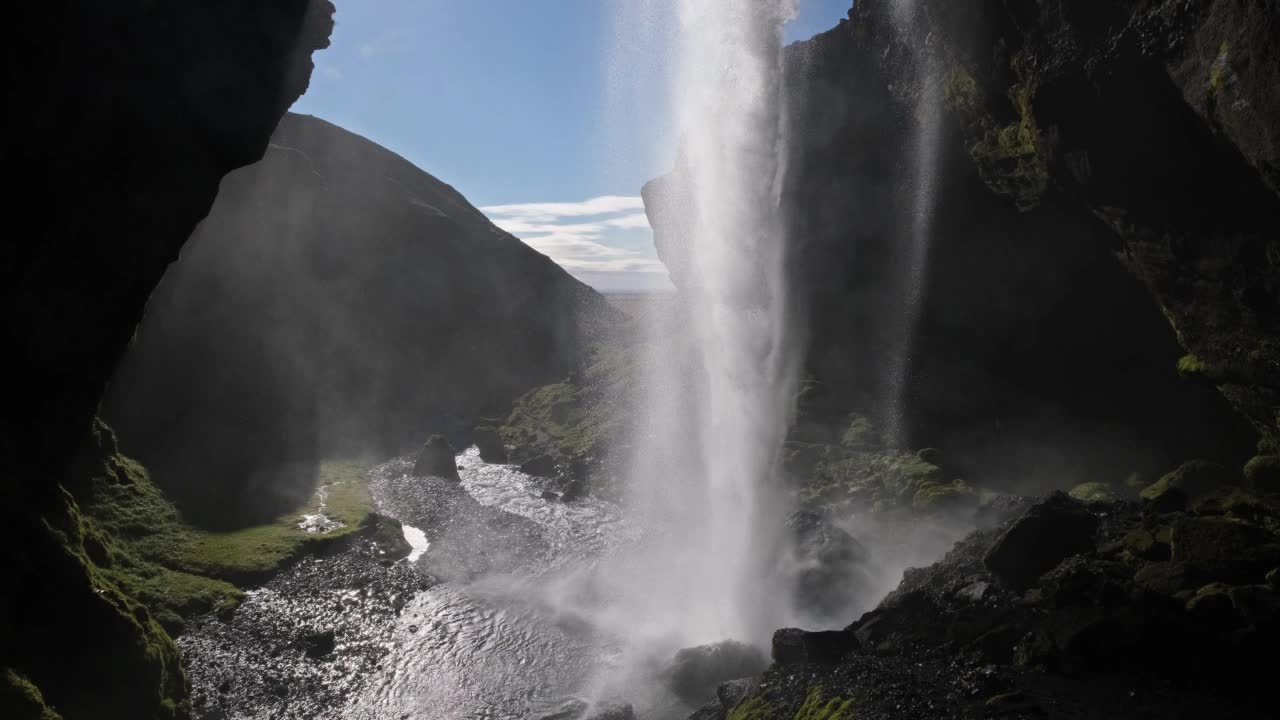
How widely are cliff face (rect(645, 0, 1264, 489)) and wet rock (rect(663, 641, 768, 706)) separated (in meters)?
17.8

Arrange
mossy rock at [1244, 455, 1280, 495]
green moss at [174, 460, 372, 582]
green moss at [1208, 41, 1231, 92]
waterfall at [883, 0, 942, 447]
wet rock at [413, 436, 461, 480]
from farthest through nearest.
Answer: wet rock at [413, 436, 461, 480] < waterfall at [883, 0, 942, 447] < green moss at [174, 460, 372, 582] < mossy rock at [1244, 455, 1280, 495] < green moss at [1208, 41, 1231, 92]

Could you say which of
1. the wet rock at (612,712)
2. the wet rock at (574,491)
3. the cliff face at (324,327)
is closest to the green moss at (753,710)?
the wet rock at (612,712)

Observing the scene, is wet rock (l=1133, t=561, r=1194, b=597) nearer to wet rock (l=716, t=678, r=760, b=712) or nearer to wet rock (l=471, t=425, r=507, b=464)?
wet rock (l=716, t=678, r=760, b=712)

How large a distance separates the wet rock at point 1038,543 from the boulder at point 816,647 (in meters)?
4.38

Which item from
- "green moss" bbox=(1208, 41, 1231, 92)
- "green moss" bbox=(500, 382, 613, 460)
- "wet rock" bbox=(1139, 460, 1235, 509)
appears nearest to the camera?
"green moss" bbox=(1208, 41, 1231, 92)

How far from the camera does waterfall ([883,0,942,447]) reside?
1280 inches

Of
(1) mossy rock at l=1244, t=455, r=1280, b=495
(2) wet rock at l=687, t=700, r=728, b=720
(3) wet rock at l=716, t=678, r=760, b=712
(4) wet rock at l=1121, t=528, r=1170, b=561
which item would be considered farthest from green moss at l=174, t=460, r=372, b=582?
(1) mossy rock at l=1244, t=455, r=1280, b=495

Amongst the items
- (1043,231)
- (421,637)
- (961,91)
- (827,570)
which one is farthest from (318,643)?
(1043,231)

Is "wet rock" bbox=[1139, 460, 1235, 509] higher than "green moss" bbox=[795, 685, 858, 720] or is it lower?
higher

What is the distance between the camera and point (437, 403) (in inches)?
3059

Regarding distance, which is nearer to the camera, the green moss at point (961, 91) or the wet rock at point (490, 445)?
the green moss at point (961, 91)

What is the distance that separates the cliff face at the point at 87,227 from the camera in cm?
1223

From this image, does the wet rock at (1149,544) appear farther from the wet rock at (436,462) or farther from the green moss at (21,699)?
the wet rock at (436,462)

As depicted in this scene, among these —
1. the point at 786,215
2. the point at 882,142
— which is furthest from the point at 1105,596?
the point at 786,215
